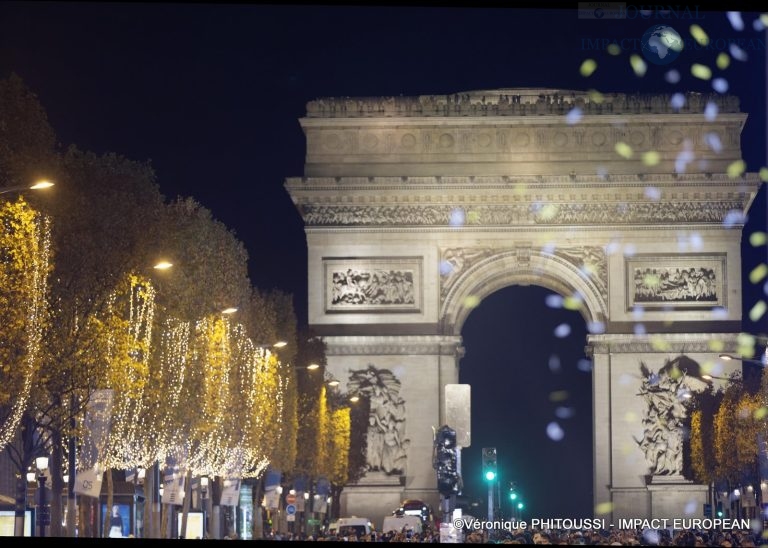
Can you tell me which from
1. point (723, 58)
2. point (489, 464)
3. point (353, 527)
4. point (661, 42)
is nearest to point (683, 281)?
point (353, 527)

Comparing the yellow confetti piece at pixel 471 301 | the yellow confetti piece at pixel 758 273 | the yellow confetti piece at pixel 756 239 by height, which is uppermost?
the yellow confetti piece at pixel 756 239

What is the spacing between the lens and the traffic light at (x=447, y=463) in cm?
4250

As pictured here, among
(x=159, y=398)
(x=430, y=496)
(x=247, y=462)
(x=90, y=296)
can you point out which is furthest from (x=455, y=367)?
(x=90, y=296)

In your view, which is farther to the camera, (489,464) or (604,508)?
(604,508)

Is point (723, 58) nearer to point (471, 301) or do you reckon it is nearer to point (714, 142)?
point (714, 142)

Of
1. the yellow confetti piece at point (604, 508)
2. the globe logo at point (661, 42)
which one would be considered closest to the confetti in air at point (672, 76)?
the yellow confetti piece at point (604, 508)

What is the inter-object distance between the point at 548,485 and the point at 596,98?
4267cm

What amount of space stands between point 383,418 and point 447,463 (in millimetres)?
35303

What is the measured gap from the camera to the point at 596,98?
77.8m

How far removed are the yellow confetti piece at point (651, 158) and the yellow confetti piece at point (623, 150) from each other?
705 millimetres

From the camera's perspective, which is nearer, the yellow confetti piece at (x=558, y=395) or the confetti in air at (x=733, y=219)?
the confetti in air at (x=733, y=219)

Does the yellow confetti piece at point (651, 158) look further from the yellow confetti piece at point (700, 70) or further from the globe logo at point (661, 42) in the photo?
the globe logo at point (661, 42)

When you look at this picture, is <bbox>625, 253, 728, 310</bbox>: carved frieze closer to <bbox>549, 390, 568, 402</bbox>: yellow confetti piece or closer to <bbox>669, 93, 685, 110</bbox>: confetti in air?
<bbox>669, 93, 685, 110</bbox>: confetti in air

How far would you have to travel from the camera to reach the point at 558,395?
366ft
